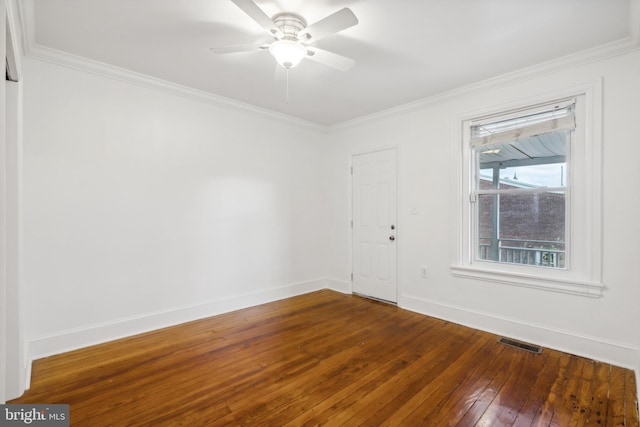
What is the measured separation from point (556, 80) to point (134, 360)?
444cm

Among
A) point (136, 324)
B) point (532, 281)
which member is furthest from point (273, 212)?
point (532, 281)

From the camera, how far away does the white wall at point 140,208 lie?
2.69m

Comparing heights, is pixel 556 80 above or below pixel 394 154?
above

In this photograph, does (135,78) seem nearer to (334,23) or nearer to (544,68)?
(334,23)

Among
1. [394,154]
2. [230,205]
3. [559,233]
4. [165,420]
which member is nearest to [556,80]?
[559,233]

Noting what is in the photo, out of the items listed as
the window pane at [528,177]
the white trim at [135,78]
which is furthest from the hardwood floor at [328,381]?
the white trim at [135,78]

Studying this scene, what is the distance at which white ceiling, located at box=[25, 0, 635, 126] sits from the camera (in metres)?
2.11

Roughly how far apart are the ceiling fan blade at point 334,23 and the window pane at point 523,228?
95.6 inches

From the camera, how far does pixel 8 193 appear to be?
2.05 metres

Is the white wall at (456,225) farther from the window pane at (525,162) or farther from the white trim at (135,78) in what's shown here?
the white trim at (135,78)

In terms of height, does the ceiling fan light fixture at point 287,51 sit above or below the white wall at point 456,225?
above

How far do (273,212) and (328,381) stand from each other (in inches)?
97.7

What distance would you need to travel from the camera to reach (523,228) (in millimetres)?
3182

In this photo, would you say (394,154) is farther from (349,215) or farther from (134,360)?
(134,360)
